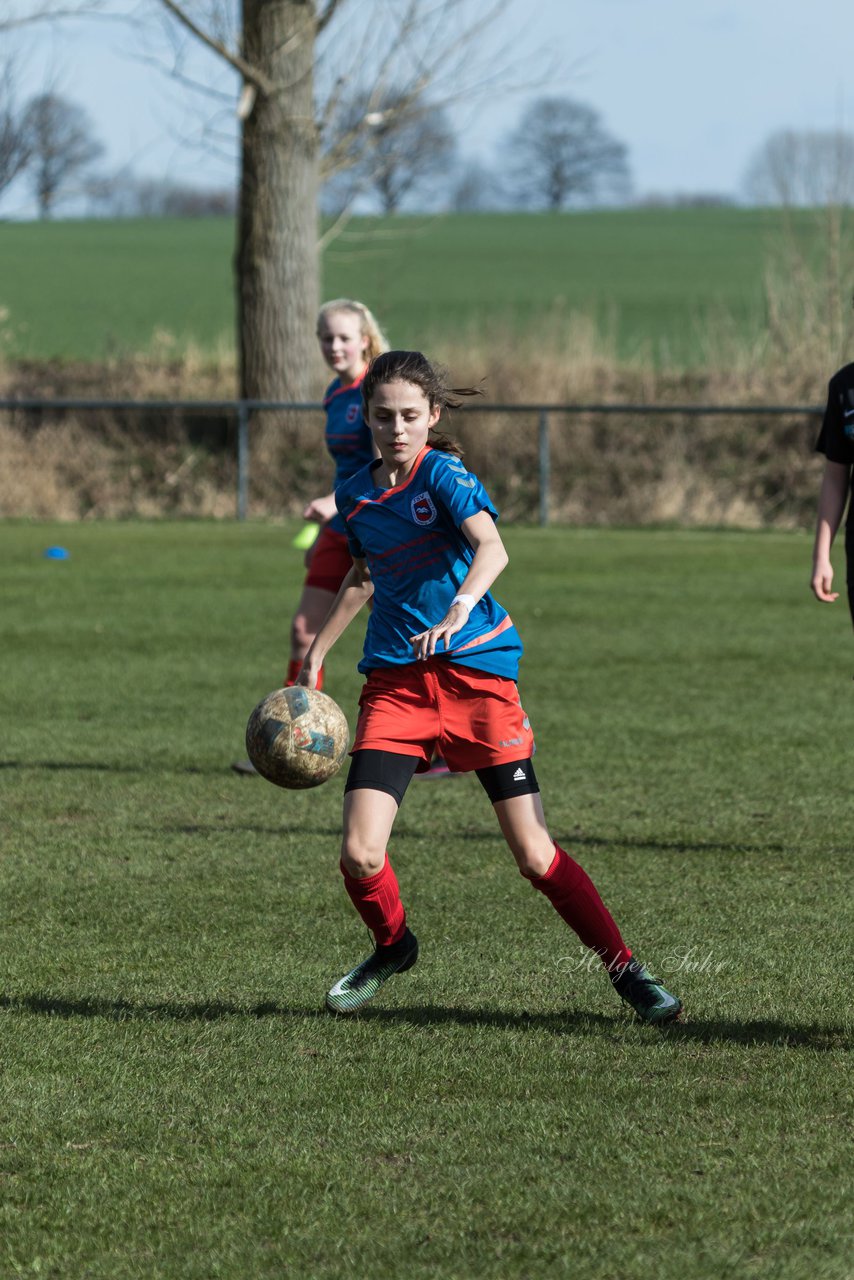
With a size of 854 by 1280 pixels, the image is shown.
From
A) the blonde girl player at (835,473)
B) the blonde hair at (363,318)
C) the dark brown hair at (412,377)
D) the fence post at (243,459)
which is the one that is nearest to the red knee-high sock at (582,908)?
the dark brown hair at (412,377)

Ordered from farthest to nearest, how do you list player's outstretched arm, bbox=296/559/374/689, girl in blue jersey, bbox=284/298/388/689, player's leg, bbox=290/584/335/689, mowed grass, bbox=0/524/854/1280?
player's leg, bbox=290/584/335/689, girl in blue jersey, bbox=284/298/388/689, player's outstretched arm, bbox=296/559/374/689, mowed grass, bbox=0/524/854/1280

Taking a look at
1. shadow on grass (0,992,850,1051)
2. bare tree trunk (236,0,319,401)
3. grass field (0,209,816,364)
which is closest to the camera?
shadow on grass (0,992,850,1051)

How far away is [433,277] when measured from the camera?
158 feet

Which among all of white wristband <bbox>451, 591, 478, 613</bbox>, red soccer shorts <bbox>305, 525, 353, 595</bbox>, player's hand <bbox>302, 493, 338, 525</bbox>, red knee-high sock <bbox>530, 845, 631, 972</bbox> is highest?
player's hand <bbox>302, 493, 338, 525</bbox>

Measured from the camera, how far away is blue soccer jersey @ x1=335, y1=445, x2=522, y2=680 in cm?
471

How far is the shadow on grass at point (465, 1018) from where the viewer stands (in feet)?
15.1

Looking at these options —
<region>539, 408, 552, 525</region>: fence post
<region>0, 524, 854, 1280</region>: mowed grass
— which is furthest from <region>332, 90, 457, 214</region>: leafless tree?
<region>0, 524, 854, 1280</region>: mowed grass

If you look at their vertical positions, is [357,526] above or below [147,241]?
→ below

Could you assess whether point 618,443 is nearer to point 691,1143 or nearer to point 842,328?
point 842,328

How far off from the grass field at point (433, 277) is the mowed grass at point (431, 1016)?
726 inches

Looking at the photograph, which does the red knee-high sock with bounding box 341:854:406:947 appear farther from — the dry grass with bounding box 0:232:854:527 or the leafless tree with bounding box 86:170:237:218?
the leafless tree with bounding box 86:170:237:218

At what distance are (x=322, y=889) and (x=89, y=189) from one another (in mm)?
21353

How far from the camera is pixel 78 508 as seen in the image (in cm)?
2452

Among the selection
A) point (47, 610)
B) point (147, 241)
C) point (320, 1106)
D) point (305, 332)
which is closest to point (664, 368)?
point (305, 332)
